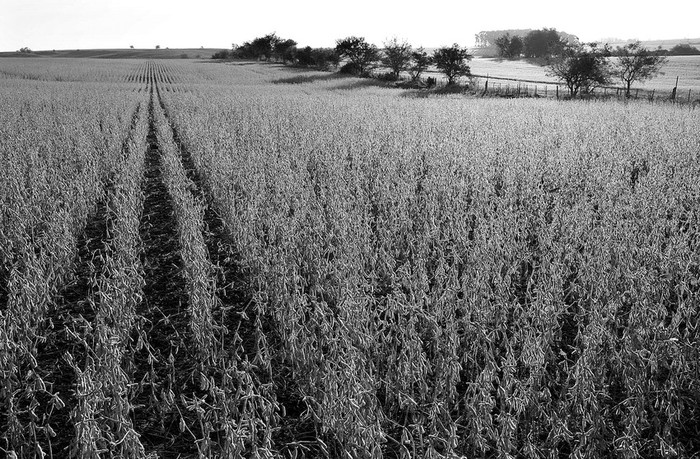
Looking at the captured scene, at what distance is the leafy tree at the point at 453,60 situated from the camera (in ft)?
136

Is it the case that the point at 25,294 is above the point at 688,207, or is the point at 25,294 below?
above

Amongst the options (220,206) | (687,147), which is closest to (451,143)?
(687,147)

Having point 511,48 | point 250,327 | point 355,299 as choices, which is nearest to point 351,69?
point 250,327

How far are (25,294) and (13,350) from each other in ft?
1.64

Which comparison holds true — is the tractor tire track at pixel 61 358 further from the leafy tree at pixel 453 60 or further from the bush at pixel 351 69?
the bush at pixel 351 69

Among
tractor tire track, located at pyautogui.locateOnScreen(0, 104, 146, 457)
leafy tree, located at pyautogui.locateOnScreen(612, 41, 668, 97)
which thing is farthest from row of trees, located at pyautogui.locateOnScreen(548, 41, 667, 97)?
tractor tire track, located at pyautogui.locateOnScreen(0, 104, 146, 457)

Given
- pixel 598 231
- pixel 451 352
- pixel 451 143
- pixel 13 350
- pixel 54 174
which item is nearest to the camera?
pixel 451 352

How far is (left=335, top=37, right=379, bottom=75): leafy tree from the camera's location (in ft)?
195

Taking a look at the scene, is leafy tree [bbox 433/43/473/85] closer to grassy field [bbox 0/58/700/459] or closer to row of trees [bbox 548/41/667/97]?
row of trees [bbox 548/41/667/97]

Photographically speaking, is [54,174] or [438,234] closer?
[438,234]

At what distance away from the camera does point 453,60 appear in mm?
41656

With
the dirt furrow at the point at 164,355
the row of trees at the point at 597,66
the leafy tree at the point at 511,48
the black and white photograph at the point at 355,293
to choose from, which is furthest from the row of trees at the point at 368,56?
the leafy tree at the point at 511,48

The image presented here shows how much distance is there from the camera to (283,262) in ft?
18.1

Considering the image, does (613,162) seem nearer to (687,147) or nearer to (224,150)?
(687,147)
